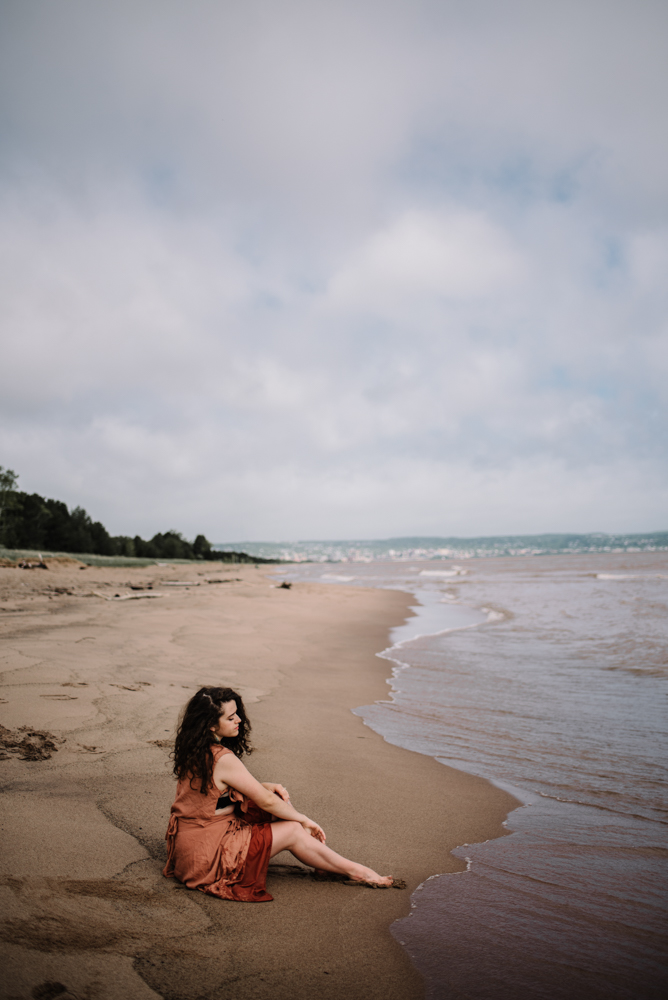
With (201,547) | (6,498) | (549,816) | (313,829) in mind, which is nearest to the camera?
(313,829)

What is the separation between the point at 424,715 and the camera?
743 cm

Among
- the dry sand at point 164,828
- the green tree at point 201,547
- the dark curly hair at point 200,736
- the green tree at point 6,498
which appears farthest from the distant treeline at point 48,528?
the dark curly hair at point 200,736

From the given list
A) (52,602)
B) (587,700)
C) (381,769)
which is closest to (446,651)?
(587,700)

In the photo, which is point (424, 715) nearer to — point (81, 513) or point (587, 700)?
point (587, 700)

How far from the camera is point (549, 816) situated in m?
4.49

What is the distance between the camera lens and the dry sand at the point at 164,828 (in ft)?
8.25

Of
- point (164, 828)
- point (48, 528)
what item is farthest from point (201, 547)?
point (164, 828)

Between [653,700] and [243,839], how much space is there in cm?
698

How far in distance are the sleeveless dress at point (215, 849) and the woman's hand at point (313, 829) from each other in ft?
0.90

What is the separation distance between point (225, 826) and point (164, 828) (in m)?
0.93

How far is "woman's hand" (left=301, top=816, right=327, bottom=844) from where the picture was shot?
11.1 ft

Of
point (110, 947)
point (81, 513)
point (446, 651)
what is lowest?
point (446, 651)

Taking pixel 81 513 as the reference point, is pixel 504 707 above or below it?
below

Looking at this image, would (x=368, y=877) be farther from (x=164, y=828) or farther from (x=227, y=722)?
(x=164, y=828)
